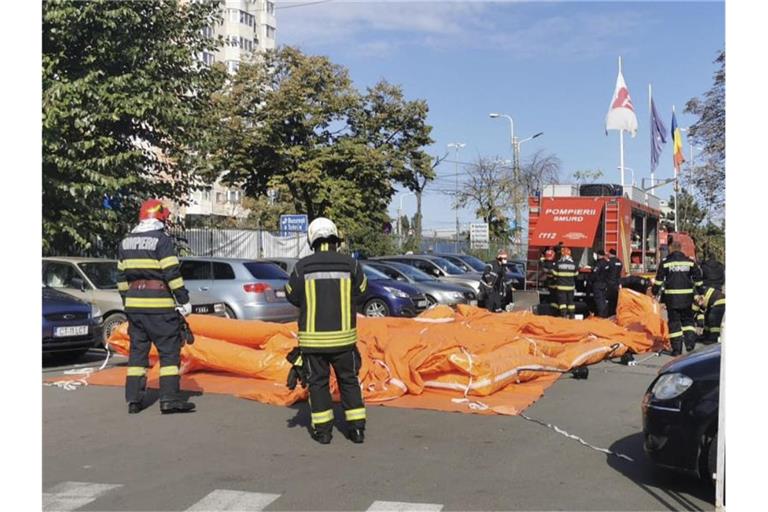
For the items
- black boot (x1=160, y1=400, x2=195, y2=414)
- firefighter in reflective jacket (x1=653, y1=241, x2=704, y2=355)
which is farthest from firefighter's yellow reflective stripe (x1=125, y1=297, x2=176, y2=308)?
firefighter in reflective jacket (x1=653, y1=241, x2=704, y2=355)

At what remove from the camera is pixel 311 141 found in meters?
31.1

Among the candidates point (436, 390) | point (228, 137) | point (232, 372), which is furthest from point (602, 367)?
point (228, 137)

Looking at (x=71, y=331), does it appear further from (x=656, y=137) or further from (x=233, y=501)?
(x=656, y=137)

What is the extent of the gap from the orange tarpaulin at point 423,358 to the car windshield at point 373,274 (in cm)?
642

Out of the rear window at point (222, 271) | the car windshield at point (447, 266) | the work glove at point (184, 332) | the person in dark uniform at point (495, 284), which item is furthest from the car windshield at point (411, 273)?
the work glove at point (184, 332)

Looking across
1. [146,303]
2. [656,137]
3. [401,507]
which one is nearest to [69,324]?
[146,303]

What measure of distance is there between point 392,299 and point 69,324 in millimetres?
7521

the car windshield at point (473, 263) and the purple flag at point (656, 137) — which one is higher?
the purple flag at point (656, 137)

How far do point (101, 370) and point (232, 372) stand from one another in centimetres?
190

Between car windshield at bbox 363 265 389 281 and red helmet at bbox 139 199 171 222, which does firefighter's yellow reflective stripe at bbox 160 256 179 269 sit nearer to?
red helmet at bbox 139 199 171 222

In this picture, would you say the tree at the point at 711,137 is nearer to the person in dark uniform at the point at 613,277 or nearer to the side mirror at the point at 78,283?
the person in dark uniform at the point at 613,277

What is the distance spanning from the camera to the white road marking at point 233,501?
490 centimetres

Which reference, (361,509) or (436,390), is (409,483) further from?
(436,390)
